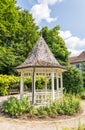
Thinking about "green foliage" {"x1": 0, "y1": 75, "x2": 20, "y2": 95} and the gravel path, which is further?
"green foliage" {"x1": 0, "y1": 75, "x2": 20, "y2": 95}

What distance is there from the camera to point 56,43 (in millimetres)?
38969

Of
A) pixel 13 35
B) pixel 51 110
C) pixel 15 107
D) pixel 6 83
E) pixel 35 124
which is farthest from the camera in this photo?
pixel 13 35

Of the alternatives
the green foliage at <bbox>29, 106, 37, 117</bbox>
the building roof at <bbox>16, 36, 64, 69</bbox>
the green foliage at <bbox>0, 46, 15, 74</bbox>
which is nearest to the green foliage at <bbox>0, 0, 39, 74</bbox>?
the green foliage at <bbox>0, 46, 15, 74</bbox>

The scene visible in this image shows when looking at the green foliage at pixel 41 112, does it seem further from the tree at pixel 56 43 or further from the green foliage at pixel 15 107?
the tree at pixel 56 43

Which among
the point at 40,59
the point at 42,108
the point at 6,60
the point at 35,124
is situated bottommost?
the point at 35,124

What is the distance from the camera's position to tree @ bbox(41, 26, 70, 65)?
38.0 meters

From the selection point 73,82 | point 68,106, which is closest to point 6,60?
point 73,82

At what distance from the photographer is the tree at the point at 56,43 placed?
125ft

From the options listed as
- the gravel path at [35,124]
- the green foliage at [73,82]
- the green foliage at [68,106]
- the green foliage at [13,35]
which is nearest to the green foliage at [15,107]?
the gravel path at [35,124]

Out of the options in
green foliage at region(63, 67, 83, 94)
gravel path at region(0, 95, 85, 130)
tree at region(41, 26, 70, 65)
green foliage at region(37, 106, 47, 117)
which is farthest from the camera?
tree at region(41, 26, 70, 65)

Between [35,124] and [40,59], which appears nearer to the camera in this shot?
[35,124]

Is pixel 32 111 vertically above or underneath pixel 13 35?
underneath

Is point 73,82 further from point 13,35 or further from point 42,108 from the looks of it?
point 42,108

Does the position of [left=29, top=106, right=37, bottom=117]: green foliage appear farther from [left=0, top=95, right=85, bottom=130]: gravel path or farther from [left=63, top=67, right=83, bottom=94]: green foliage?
[left=63, top=67, right=83, bottom=94]: green foliage
